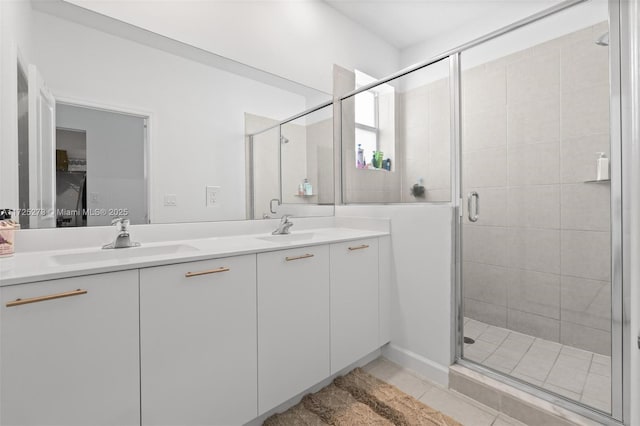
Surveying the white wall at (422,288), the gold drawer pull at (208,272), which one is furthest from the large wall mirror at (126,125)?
the white wall at (422,288)

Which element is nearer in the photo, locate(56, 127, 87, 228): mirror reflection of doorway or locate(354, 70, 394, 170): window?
locate(56, 127, 87, 228): mirror reflection of doorway

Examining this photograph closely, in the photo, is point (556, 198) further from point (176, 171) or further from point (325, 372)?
point (176, 171)

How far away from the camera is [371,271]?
1.84 metres

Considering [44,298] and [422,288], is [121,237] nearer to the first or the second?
[44,298]

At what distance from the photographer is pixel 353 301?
1715 millimetres

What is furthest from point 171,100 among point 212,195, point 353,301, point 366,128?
point 366,128

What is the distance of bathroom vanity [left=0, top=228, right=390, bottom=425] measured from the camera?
0.83m

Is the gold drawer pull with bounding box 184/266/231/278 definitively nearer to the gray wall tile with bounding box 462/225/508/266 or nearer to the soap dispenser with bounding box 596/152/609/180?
the gray wall tile with bounding box 462/225/508/266

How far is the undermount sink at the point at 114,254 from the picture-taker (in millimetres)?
1175

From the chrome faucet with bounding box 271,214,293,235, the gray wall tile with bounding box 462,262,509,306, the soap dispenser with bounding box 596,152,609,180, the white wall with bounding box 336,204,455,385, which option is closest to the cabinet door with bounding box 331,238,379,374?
the white wall with bounding box 336,204,455,385

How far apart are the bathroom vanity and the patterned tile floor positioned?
Result: 0.32m

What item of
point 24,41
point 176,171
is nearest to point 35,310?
point 176,171

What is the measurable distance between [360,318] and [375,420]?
51 cm

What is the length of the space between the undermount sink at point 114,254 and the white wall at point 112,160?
0.19 meters
